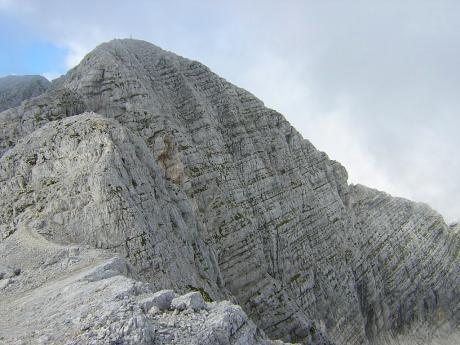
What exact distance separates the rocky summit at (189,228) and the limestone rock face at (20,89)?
3.96 ft

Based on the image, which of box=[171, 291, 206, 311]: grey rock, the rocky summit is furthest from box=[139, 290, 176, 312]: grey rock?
box=[171, 291, 206, 311]: grey rock

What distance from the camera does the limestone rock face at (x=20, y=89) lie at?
9024 cm

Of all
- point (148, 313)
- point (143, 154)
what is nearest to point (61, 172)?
point (143, 154)

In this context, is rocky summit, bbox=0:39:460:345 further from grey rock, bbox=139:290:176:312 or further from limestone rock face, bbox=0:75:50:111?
limestone rock face, bbox=0:75:50:111

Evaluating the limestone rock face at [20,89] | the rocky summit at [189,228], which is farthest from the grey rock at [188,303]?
the limestone rock face at [20,89]

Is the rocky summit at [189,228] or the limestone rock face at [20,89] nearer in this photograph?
the rocky summit at [189,228]

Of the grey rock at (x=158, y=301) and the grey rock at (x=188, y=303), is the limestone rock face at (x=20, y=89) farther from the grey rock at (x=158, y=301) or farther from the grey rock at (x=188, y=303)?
the grey rock at (x=188, y=303)

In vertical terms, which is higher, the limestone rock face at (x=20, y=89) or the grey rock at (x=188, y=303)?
the limestone rock face at (x=20, y=89)

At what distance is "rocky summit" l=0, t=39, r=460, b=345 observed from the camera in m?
18.9

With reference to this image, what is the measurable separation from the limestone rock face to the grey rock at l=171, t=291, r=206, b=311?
82.4 m

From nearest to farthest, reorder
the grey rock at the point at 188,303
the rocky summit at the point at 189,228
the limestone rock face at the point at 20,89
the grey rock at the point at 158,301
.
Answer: the grey rock at the point at 158,301 < the grey rock at the point at 188,303 < the rocky summit at the point at 189,228 < the limestone rock face at the point at 20,89

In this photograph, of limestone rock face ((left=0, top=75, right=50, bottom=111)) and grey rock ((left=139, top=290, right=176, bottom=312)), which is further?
limestone rock face ((left=0, top=75, right=50, bottom=111))

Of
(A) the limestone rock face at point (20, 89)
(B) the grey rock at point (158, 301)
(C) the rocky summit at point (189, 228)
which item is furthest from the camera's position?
(A) the limestone rock face at point (20, 89)

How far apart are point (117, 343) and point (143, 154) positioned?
24.7 metres
